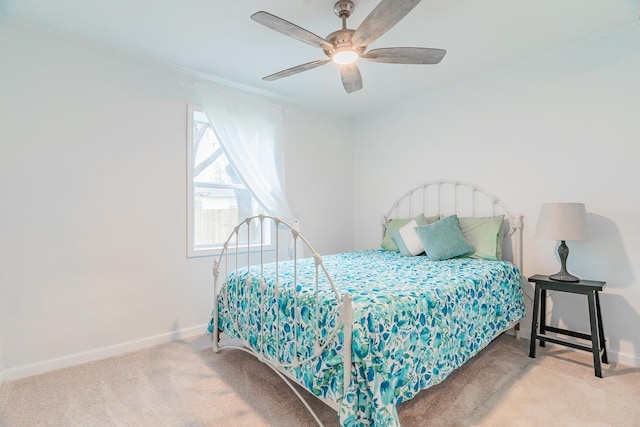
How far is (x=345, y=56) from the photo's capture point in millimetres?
2006

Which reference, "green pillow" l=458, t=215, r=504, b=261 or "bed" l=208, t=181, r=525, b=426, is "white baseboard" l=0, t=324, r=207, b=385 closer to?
"bed" l=208, t=181, r=525, b=426

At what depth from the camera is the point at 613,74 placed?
2.42m

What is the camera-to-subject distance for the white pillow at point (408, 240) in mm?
3078

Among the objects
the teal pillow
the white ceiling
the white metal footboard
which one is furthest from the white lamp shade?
the white metal footboard

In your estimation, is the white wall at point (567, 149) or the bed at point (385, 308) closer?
the bed at point (385, 308)

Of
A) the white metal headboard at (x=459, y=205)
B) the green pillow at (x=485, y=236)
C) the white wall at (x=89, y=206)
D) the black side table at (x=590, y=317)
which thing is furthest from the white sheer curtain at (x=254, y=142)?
the black side table at (x=590, y=317)

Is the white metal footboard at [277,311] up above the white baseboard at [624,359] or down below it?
above

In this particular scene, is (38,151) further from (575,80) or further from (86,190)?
(575,80)

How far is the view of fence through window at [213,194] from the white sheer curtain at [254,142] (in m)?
0.17

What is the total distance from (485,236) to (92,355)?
3305 millimetres

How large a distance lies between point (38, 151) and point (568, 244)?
13.4ft

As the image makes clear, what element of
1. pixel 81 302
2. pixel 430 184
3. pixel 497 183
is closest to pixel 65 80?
pixel 81 302

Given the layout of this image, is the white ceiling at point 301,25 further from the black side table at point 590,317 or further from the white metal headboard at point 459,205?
the black side table at point 590,317

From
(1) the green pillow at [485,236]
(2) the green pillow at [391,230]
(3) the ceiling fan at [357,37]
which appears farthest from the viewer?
(2) the green pillow at [391,230]
